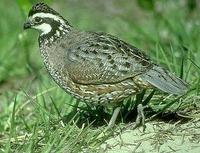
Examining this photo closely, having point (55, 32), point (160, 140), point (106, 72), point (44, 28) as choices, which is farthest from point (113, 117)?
point (44, 28)

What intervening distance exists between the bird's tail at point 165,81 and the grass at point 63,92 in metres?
0.39

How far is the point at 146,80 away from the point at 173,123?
0.54 meters

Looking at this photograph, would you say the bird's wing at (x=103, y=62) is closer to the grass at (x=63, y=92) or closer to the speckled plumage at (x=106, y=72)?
the speckled plumage at (x=106, y=72)

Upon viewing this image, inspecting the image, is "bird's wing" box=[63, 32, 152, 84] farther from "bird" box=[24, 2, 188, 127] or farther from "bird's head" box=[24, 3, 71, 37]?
"bird's head" box=[24, 3, 71, 37]

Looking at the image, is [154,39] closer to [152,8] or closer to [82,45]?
[152,8]

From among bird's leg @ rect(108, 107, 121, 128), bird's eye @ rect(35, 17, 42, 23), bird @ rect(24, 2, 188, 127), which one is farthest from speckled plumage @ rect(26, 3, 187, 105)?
bird's eye @ rect(35, 17, 42, 23)

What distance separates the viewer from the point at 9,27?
37.3 ft

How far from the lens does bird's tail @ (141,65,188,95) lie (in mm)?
6074

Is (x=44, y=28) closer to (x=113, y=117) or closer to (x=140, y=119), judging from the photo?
(x=113, y=117)

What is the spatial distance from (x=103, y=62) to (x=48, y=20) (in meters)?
0.83

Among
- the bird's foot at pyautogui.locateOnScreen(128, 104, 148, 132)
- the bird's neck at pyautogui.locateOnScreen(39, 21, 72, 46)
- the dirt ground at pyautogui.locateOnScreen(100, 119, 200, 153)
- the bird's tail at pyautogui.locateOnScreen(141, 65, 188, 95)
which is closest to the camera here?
the dirt ground at pyautogui.locateOnScreen(100, 119, 200, 153)

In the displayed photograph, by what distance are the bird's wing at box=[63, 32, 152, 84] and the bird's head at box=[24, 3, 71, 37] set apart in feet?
1.21

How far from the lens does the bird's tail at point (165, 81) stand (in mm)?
6074

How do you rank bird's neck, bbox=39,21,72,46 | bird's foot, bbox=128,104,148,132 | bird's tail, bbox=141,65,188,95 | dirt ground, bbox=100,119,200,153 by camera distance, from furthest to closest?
bird's neck, bbox=39,21,72,46, bird's foot, bbox=128,104,148,132, bird's tail, bbox=141,65,188,95, dirt ground, bbox=100,119,200,153
